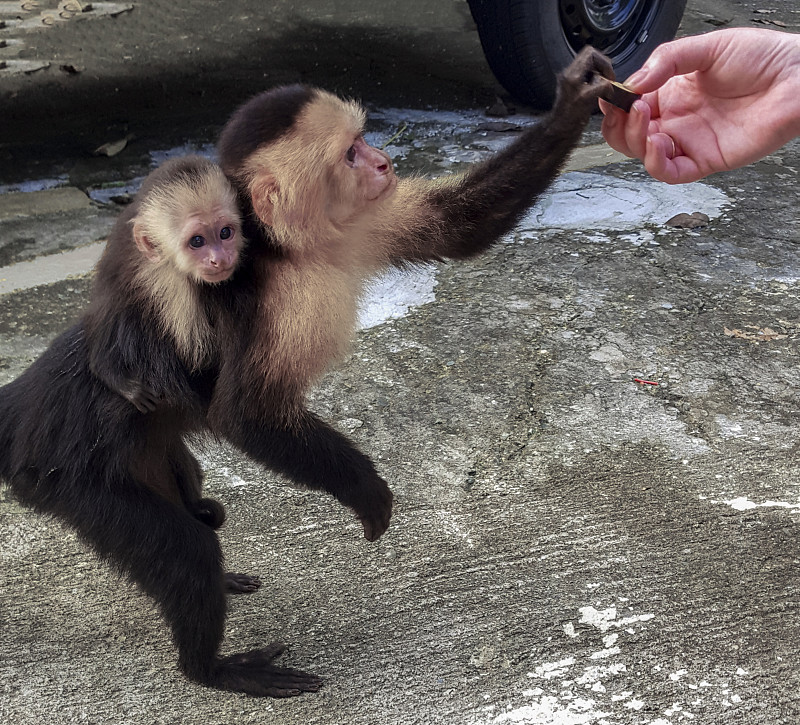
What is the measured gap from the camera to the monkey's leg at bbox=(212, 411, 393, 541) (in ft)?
6.22

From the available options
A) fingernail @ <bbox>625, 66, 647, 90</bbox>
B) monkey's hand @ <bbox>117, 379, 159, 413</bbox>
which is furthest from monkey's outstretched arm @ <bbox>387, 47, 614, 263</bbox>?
monkey's hand @ <bbox>117, 379, 159, 413</bbox>

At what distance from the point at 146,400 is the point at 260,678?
644 mm

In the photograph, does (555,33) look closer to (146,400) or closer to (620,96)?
(620,96)

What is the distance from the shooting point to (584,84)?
1914 millimetres

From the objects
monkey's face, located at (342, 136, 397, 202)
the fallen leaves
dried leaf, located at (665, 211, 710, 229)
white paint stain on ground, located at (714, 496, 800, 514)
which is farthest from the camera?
dried leaf, located at (665, 211, 710, 229)

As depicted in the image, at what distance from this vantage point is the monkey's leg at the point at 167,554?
6.06 feet

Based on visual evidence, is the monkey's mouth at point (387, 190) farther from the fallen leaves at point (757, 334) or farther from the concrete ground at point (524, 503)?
the fallen leaves at point (757, 334)

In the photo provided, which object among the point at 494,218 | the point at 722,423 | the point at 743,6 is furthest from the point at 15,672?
the point at 743,6

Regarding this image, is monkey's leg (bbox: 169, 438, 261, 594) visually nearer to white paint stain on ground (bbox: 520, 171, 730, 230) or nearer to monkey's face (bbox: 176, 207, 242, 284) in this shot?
monkey's face (bbox: 176, 207, 242, 284)

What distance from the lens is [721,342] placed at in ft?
9.89

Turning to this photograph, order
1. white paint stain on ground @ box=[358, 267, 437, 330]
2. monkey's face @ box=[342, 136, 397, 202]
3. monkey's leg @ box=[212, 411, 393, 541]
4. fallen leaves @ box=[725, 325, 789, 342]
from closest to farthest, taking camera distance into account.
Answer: monkey's leg @ box=[212, 411, 393, 541], monkey's face @ box=[342, 136, 397, 202], fallen leaves @ box=[725, 325, 789, 342], white paint stain on ground @ box=[358, 267, 437, 330]

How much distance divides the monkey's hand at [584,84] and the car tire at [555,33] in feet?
9.23

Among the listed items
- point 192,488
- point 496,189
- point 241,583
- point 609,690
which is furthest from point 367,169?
point 609,690

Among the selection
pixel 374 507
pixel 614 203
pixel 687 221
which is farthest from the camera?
pixel 614 203
